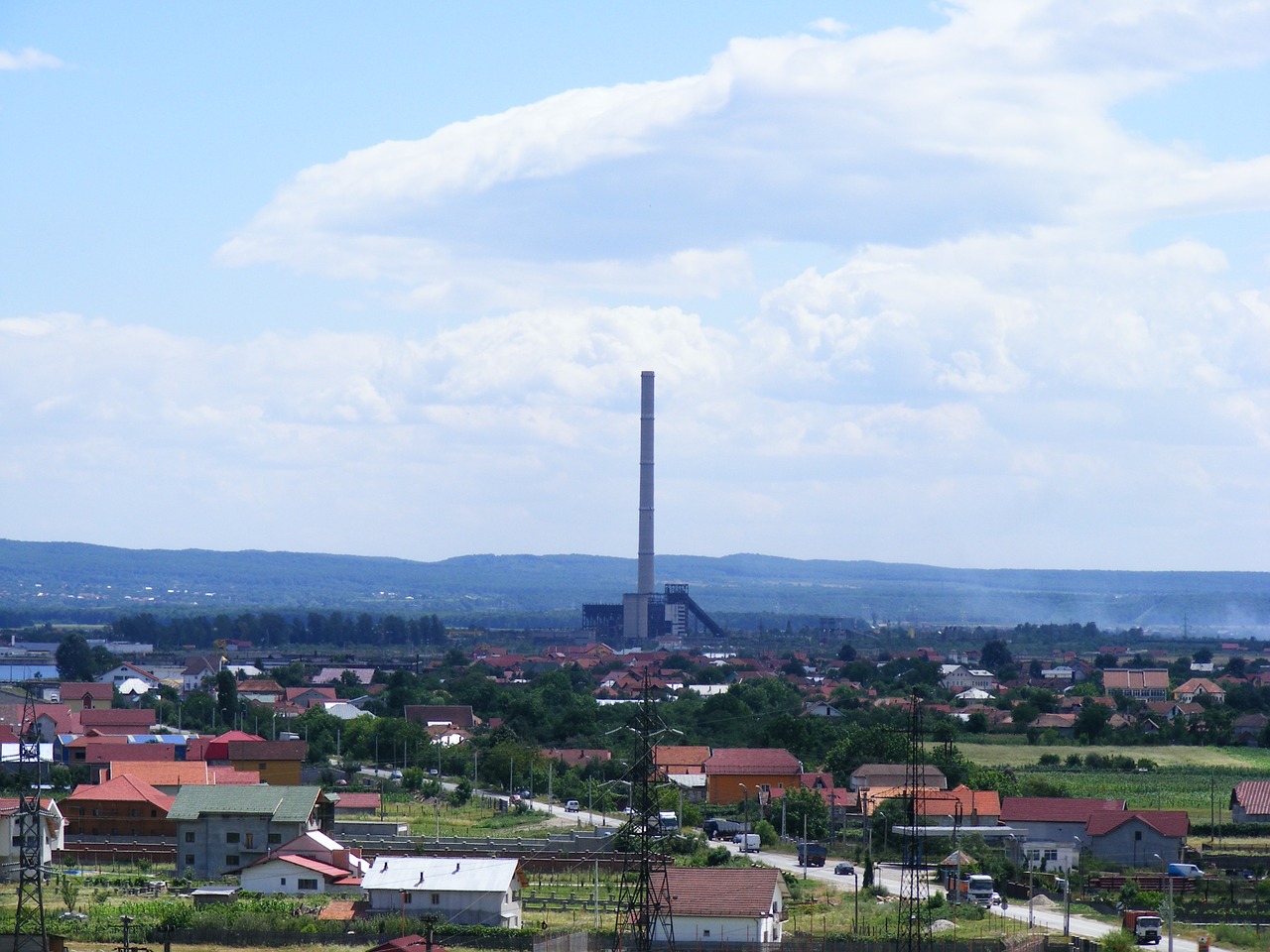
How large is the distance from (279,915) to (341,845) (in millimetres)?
6080

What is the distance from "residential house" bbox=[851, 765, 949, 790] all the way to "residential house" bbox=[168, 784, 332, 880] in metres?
15.0

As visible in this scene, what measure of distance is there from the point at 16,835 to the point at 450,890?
363 inches

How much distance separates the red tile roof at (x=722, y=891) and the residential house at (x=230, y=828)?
899 centimetres

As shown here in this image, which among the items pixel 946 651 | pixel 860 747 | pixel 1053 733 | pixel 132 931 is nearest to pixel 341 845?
pixel 132 931

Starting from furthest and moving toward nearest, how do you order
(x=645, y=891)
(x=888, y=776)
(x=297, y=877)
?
(x=888, y=776) < (x=297, y=877) < (x=645, y=891)

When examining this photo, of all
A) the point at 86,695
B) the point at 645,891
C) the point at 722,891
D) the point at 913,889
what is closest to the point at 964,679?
the point at 86,695

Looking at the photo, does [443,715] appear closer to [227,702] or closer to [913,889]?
[227,702]

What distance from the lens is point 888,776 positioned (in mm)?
45781

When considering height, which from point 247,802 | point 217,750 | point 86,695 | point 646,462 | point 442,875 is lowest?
point 86,695

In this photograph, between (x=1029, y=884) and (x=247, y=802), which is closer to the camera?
(x=1029, y=884)

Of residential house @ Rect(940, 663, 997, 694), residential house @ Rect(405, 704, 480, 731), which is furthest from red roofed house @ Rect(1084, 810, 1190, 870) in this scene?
residential house @ Rect(940, 663, 997, 694)

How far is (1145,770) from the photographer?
53.2 m

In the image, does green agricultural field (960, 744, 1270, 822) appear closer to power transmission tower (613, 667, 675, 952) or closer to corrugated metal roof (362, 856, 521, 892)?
power transmission tower (613, 667, 675, 952)

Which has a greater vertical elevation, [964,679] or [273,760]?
[273,760]
